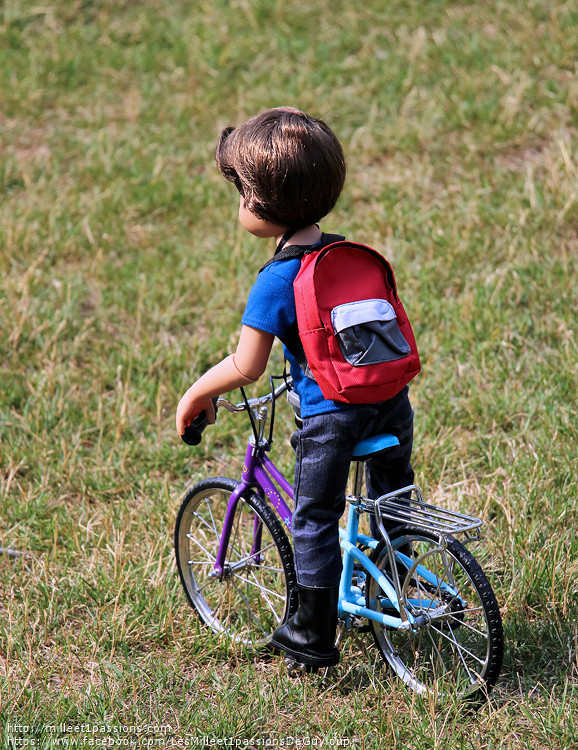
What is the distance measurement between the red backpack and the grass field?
1141 mm

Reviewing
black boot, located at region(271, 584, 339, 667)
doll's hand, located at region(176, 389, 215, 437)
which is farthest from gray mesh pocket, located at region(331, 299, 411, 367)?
black boot, located at region(271, 584, 339, 667)

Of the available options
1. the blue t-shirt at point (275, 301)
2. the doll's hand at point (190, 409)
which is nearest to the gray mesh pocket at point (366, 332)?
the blue t-shirt at point (275, 301)

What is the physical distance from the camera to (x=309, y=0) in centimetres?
795

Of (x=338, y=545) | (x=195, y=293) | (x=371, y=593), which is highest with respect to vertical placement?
(x=195, y=293)

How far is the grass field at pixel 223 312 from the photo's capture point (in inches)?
121

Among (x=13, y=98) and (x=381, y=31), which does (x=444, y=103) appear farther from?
(x=13, y=98)

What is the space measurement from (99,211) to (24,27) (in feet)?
10.5

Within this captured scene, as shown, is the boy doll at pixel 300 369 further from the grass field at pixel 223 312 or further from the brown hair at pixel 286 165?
the grass field at pixel 223 312

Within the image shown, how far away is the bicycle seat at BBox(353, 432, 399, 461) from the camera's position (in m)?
2.79

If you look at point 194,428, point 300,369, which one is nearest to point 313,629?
point 194,428

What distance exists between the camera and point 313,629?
2.98m

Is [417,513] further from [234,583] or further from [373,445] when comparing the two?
[234,583]

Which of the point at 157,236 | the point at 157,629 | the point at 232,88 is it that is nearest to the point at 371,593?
the point at 157,629

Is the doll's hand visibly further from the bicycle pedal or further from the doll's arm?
the bicycle pedal
